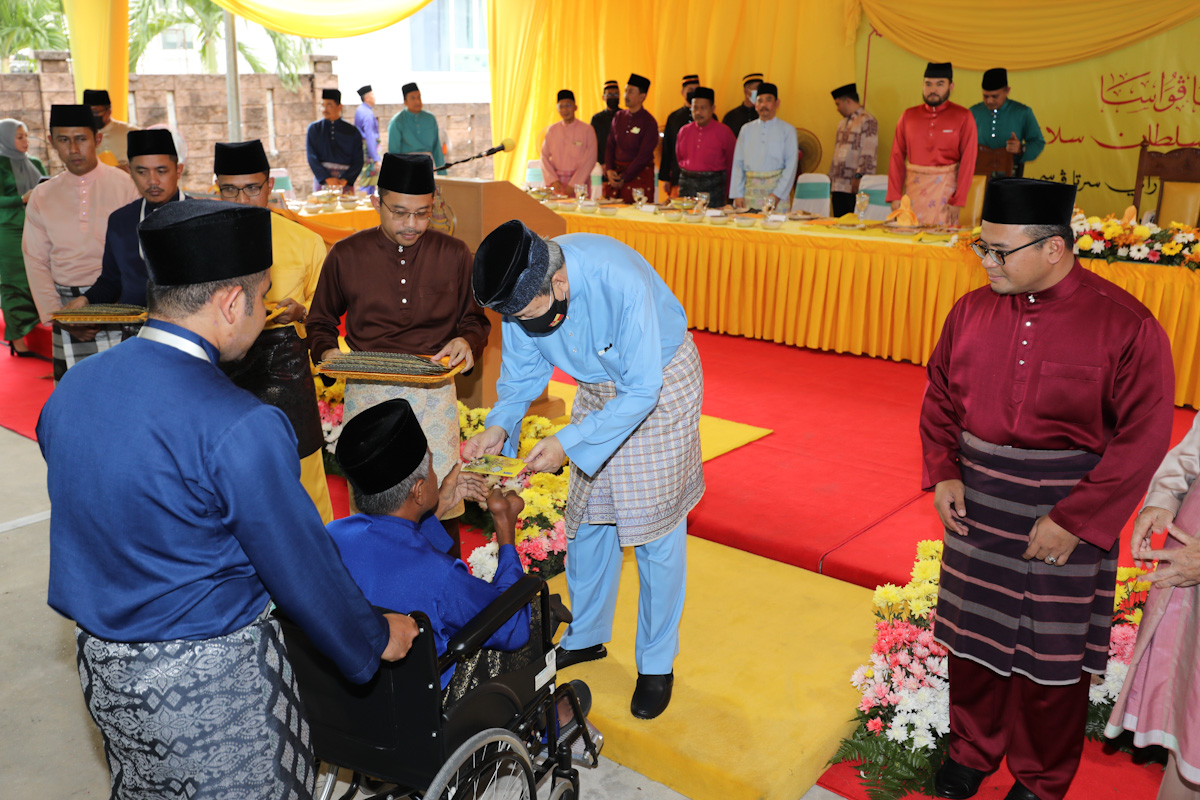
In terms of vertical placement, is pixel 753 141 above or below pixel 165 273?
above

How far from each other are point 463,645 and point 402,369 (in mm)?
1265

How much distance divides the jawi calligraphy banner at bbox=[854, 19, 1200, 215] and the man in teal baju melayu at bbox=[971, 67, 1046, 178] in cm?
122

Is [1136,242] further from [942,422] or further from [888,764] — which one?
[888,764]

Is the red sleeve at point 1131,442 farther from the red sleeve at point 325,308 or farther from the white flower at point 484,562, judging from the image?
the red sleeve at point 325,308

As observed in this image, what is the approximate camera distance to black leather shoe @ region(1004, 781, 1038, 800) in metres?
2.17

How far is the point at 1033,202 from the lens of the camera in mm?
1916

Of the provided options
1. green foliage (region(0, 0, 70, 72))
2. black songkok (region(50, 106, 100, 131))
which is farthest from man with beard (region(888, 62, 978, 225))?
green foliage (region(0, 0, 70, 72))

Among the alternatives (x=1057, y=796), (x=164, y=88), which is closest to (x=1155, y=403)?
(x=1057, y=796)

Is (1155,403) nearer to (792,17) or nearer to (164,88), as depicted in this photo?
(792,17)

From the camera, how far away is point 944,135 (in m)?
6.62

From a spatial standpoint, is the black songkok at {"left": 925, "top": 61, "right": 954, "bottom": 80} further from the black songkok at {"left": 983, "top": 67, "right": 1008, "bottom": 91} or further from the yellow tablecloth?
the yellow tablecloth

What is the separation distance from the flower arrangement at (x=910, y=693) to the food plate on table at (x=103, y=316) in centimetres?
236

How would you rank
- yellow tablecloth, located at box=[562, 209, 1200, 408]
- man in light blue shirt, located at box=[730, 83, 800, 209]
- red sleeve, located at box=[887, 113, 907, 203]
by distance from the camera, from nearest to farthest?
yellow tablecloth, located at box=[562, 209, 1200, 408] → red sleeve, located at box=[887, 113, 907, 203] → man in light blue shirt, located at box=[730, 83, 800, 209]

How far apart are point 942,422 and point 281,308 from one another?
1.97m
